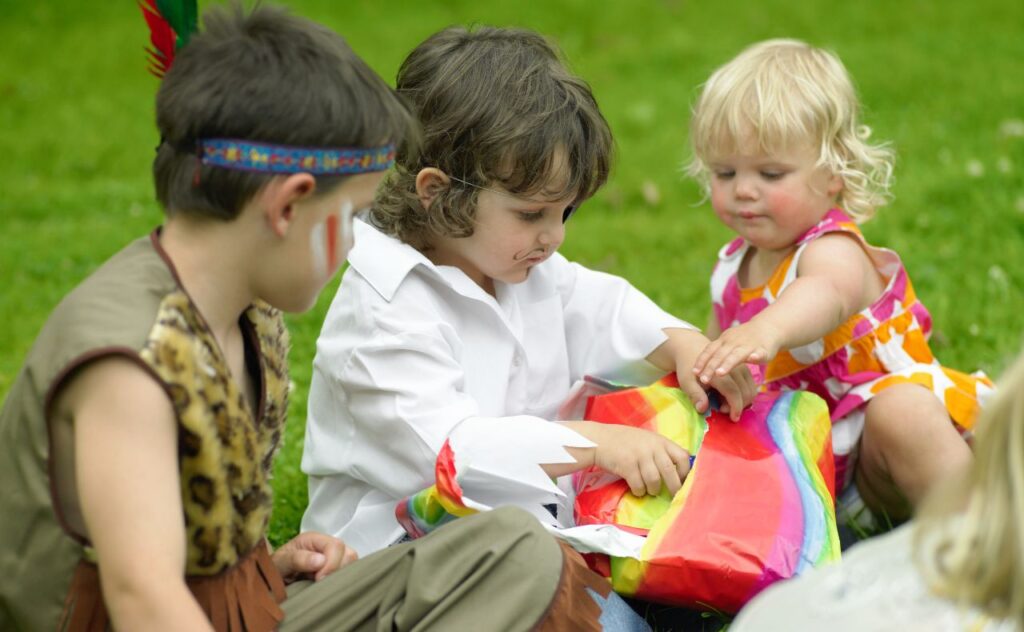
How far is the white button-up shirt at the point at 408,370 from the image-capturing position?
263 centimetres

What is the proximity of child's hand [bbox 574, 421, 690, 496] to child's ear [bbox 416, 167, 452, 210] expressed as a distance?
0.58 meters

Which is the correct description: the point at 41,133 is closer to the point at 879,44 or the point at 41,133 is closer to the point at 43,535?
the point at 879,44

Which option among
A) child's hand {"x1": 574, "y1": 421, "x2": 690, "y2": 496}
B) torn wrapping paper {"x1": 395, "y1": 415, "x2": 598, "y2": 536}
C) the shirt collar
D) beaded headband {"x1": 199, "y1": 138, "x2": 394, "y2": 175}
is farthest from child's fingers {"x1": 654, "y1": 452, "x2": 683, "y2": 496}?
beaded headband {"x1": 199, "y1": 138, "x2": 394, "y2": 175}

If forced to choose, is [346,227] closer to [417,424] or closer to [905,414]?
[417,424]

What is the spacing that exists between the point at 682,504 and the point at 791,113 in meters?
1.16

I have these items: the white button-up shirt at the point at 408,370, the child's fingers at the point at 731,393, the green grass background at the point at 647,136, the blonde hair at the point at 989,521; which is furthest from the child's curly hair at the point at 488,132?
the blonde hair at the point at 989,521

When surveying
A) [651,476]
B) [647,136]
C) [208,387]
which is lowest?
[647,136]

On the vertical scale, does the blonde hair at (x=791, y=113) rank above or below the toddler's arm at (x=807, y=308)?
above

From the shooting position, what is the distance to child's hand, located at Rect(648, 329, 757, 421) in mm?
2846

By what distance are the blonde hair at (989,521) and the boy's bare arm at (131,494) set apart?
41.1 inches

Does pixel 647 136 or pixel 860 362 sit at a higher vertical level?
pixel 860 362

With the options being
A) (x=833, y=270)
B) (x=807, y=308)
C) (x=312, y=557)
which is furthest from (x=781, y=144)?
(x=312, y=557)

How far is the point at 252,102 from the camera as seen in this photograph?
6.68ft

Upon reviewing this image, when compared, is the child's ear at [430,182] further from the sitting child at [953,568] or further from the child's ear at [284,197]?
the sitting child at [953,568]
